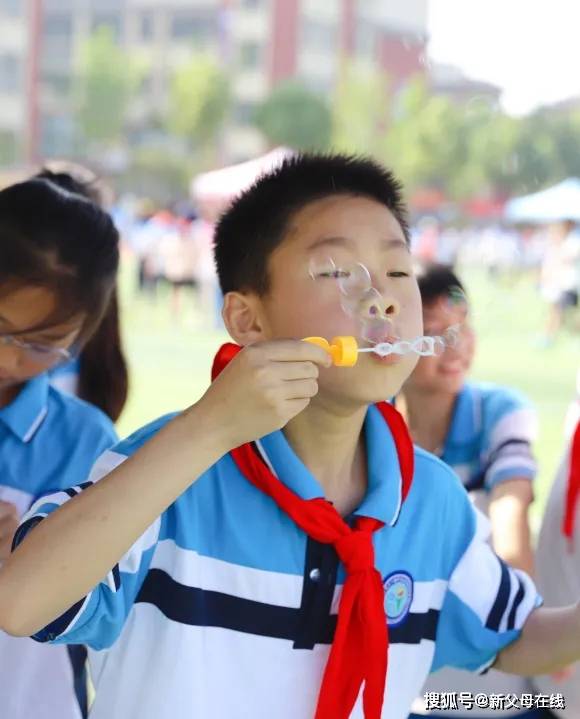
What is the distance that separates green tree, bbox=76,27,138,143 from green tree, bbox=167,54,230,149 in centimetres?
129

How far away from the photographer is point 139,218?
20.5m

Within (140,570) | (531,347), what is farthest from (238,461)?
(531,347)

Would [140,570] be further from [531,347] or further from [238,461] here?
Answer: [531,347]

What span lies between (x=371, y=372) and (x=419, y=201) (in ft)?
67.6

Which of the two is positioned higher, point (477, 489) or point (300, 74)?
point (300, 74)

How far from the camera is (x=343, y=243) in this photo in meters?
1.32

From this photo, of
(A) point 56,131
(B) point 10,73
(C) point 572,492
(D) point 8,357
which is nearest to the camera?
(D) point 8,357

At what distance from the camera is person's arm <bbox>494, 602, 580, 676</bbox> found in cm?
141

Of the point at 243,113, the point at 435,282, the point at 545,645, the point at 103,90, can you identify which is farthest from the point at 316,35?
the point at 545,645

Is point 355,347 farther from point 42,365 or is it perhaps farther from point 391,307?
point 42,365

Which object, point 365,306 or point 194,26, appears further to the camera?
point 194,26

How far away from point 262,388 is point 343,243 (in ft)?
0.92

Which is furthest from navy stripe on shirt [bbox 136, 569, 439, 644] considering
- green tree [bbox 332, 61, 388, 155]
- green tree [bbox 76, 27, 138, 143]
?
green tree [bbox 76, 27, 138, 143]

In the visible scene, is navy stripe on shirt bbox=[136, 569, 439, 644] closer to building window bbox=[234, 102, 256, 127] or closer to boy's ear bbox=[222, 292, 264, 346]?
boy's ear bbox=[222, 292, 264, 346]
